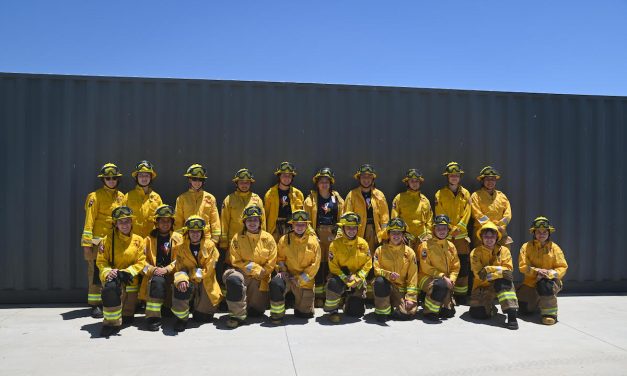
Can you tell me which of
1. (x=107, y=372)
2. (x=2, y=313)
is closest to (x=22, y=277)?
(x=2, y=313)

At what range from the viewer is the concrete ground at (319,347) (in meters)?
4.52

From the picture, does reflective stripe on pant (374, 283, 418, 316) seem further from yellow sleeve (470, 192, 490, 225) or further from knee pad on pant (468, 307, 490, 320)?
yellow sleeve (470, 192, 490, 225)

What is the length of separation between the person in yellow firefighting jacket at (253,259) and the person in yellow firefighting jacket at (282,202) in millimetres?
706

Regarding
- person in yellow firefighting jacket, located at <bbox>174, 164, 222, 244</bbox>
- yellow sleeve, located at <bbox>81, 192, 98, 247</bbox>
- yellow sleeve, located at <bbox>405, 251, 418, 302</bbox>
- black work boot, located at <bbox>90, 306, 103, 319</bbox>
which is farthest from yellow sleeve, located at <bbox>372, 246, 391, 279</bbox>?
yellow sleeve, located at <bbox>81, 192, 98, 247</bbox>

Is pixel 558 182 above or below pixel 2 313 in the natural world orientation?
above

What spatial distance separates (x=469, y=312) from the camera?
660cm

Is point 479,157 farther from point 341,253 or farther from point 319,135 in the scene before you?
point 341,253

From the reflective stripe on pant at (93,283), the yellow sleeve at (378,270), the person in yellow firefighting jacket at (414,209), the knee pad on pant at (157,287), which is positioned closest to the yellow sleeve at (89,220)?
the reflective stripe on pant at (93,283)

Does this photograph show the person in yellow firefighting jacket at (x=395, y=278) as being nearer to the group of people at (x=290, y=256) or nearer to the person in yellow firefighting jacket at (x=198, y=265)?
the group of people at (x=290, y=256)

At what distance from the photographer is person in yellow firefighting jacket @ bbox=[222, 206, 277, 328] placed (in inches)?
245

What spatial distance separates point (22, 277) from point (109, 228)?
1.84m

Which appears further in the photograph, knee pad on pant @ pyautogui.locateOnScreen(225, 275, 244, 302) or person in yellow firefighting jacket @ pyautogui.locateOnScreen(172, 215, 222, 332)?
person in yellow firefighting jacket @ pyautogui.locateOnScreen(172, 215, 222, 332)

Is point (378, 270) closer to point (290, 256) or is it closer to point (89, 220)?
point (290, 256)

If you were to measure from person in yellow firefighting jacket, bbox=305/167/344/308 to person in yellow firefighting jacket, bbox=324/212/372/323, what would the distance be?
0.51 metres
